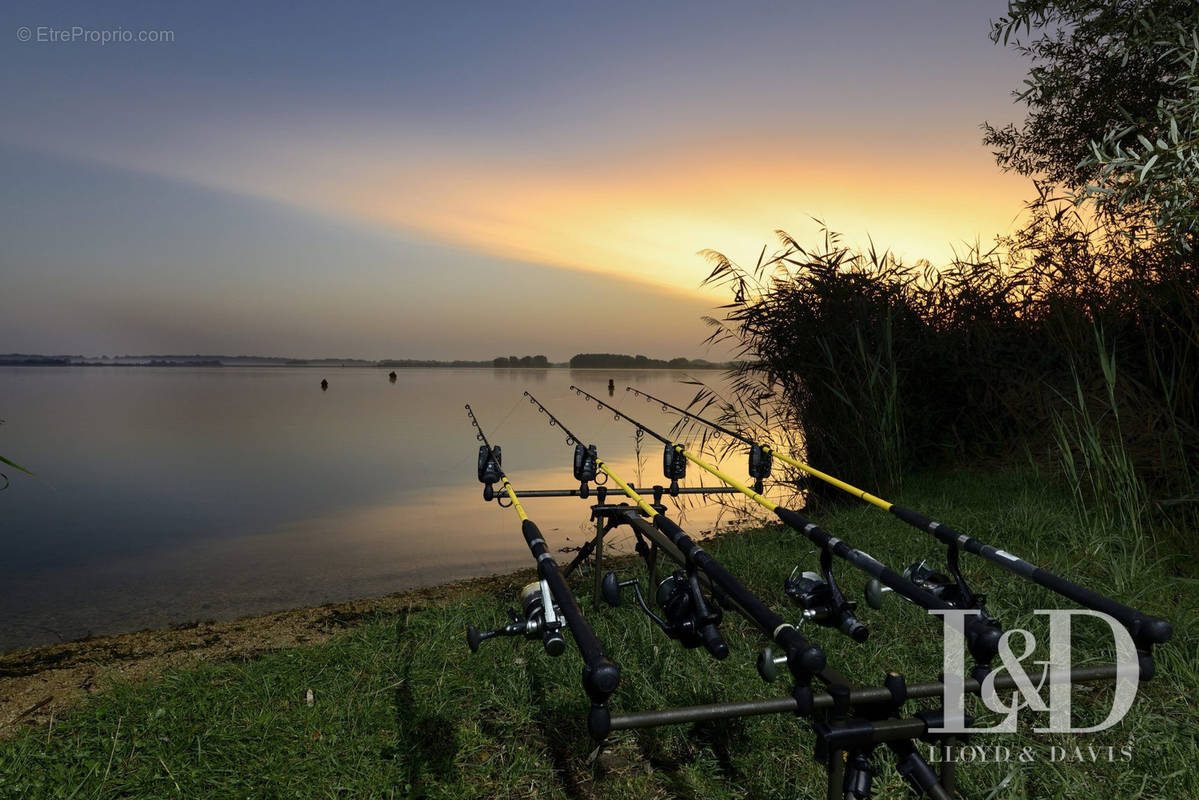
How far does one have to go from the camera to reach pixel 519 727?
137 inches

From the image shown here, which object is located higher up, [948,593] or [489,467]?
[489,467]

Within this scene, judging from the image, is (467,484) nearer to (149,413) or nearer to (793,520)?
(793,520)

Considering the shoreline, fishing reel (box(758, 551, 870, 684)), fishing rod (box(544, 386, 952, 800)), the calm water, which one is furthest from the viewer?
the calm water

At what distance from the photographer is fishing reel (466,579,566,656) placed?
2.24 meters

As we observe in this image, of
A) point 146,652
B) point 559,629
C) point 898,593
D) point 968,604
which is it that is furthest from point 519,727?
point 146,652

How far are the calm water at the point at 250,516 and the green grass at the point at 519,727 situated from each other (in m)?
4.67

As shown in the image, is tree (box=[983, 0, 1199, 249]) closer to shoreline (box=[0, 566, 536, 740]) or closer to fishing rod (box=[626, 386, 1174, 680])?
fishing rod (box=[626, 386, 1174, 680])

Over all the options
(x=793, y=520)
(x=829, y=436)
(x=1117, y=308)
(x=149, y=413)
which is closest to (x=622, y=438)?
(x=829, y=436)

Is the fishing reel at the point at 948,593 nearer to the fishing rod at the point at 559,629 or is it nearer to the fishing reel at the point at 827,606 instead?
the fishing reel at the point at 827,606

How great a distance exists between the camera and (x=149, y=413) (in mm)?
36438

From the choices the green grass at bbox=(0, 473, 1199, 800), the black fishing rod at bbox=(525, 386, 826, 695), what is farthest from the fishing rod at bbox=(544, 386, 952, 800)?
the green grass at bbox=(0, 473, 1199, 800)

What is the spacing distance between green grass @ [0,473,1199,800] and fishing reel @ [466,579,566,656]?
0.89 metres

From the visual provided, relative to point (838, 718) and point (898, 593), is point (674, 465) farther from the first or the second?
point (838, 718)

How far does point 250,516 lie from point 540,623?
1314 cm
